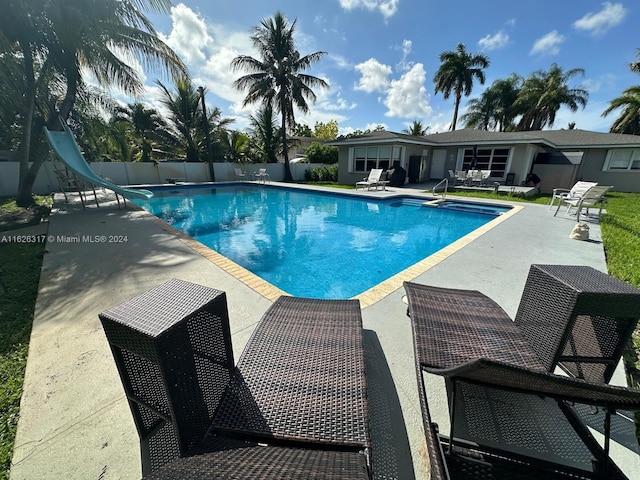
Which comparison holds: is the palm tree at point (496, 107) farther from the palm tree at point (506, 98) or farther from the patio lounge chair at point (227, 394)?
the patio lounge chair at point (227, 394)

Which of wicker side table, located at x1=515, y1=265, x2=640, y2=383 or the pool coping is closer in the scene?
wicker side table, located at x1=515, y1=265, x2=640, y2=383

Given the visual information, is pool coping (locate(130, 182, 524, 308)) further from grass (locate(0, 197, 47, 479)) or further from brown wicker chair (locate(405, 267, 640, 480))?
grass (locate(0, 197, 47, 479))

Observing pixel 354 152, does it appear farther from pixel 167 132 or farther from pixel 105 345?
pixel 105 345

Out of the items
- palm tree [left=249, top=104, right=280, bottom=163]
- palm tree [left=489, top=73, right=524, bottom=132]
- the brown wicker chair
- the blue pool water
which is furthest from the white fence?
palm tree [left=489, top=73, right=524, bottom=132]

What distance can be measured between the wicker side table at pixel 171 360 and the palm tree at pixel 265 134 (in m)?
22.0

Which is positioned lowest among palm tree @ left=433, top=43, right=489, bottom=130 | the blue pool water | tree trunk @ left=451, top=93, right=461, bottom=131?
the blue pool water

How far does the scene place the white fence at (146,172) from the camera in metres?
12.7

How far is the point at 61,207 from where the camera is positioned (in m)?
9.36

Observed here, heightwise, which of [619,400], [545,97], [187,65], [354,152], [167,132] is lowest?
[619,400]

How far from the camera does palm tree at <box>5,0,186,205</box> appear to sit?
7246 millimetres

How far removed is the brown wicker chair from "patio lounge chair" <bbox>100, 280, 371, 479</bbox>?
19.2 inches

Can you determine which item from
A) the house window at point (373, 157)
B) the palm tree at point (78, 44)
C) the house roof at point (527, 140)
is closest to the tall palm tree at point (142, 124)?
the palm tree at point (78, 44)

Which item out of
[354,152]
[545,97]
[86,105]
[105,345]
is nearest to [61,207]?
[86,105]

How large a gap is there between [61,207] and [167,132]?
42.8 ft
